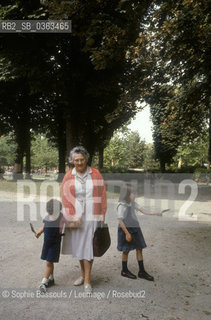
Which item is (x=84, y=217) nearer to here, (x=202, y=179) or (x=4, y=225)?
(x=4, y=225)

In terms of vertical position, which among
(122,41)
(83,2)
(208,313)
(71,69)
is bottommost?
(208,313)

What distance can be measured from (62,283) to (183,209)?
27.4ft

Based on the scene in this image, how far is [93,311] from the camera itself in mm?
3441

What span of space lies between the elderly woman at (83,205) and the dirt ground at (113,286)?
0.44m

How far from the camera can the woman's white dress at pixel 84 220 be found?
3.98 m

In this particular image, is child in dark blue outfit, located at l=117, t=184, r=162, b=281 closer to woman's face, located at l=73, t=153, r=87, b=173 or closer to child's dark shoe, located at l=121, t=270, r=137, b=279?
child's dark shoe, located at l=121, t=270, r=137, b=279

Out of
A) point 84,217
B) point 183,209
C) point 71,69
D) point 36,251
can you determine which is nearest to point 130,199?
point 84,217

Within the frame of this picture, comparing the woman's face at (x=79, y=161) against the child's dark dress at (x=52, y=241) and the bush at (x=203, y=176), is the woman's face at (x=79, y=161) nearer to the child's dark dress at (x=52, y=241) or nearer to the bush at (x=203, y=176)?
the child's dark dress at (x=52, y=241)

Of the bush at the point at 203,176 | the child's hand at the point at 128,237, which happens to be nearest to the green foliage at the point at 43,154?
the bush at the point at 203,176

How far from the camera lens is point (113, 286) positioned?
13.7 ft

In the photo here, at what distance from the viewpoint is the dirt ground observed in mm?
3430

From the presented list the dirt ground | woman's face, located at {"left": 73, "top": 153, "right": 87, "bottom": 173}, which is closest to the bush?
the dirt ground

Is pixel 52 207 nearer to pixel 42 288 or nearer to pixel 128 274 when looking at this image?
pixel 42 288

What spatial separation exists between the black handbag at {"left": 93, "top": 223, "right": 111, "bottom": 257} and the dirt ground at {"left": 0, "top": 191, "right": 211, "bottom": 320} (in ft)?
1.87
